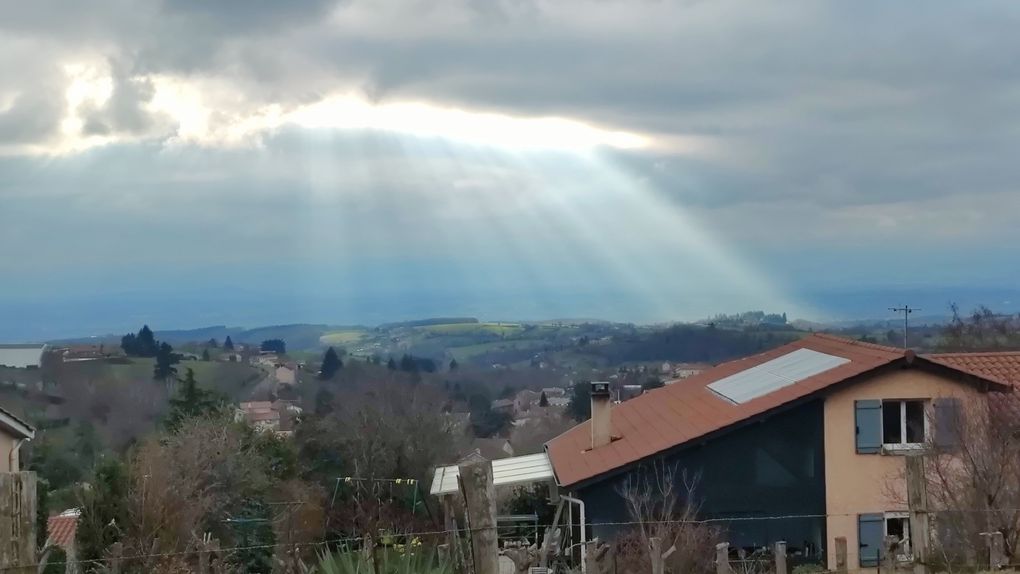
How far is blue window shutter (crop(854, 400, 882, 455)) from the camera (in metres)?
19.5

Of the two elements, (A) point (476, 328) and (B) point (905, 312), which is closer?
(B) point (905, 312)

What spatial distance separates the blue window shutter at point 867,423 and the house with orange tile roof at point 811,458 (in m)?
0.02

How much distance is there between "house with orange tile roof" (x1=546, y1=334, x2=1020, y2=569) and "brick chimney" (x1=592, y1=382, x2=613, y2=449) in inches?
71.2

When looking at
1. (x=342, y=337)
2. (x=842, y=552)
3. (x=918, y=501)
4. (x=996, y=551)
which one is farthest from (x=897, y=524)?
(x=342, y=337)

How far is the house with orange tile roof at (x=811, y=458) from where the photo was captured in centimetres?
1891

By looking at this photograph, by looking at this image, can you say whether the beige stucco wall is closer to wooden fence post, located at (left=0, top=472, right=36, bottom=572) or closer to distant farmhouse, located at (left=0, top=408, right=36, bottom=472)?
distant farmhouse, located at (left=0, top=408, right=36, bottom=472)

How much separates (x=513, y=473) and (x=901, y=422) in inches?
315

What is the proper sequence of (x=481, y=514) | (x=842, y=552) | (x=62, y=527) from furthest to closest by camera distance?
(x=62, y=527)
(x=842, y=552)
(x=481, y=514)

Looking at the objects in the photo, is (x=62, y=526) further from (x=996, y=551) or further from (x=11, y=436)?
(x=996, y=551)

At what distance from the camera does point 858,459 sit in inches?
766

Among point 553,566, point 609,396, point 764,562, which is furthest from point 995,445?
point 609,396

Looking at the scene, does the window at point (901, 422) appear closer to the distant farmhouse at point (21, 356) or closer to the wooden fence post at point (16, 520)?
the wooden fence post at point (16, 520)

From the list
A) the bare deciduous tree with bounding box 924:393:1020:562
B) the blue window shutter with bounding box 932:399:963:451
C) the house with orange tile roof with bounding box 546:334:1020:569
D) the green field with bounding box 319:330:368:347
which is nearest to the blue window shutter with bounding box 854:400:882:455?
the house with orange tile roof with bounding box 546:334:1020:569

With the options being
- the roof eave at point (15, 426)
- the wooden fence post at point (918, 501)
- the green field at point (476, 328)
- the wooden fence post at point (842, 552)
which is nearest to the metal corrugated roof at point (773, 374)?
the wooden fence post at point (842, 552)
